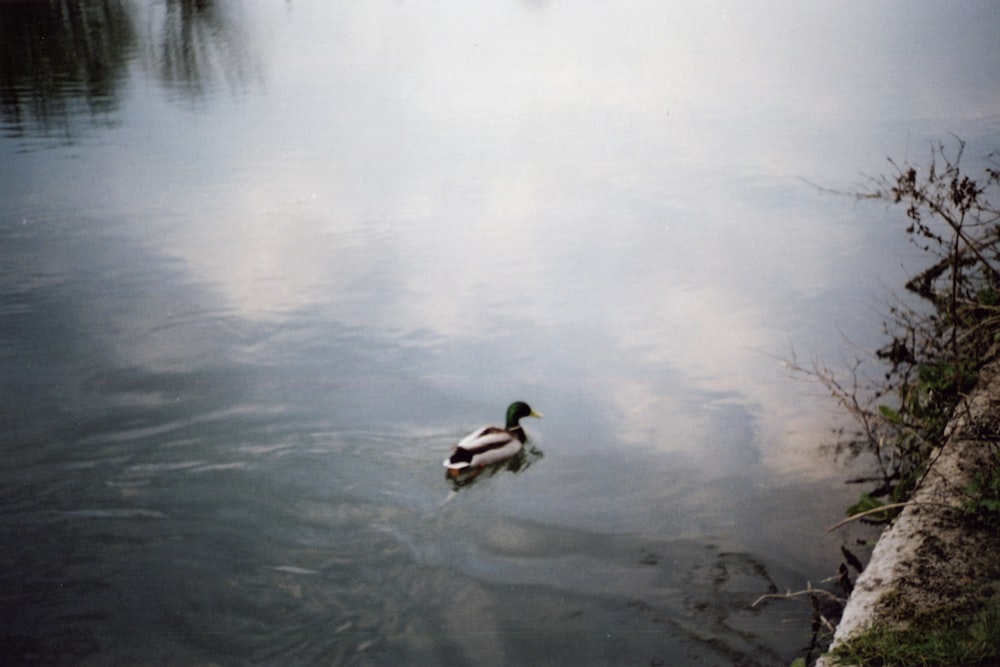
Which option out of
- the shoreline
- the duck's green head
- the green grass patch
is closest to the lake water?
the duck's green head

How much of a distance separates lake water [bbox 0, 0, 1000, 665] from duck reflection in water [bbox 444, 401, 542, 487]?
8 cm

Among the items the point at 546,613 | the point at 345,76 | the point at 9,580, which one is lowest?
the point at 546,613

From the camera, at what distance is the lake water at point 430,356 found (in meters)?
5.49

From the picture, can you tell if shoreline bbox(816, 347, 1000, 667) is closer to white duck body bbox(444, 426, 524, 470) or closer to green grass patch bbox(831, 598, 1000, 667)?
green grass patch bbox(831, 598, 1000, 667)

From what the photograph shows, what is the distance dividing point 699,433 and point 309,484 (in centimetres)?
303

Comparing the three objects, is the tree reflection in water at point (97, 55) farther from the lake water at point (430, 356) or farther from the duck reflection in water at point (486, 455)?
the duck reflection in water at point (486, 455)

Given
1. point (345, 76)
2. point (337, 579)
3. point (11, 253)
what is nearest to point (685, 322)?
point (337, 579)

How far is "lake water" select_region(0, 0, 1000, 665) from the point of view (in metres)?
5.49

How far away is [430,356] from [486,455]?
1991mm

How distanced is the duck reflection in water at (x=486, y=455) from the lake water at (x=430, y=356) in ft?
0.27

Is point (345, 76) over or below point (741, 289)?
over

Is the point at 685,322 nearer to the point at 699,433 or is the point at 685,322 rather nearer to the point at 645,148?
the point at 699,433

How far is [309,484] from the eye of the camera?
6672 millimetres

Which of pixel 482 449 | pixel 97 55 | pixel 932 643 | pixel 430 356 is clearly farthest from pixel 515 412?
pixel 97 55
